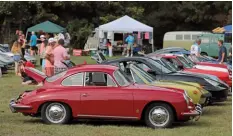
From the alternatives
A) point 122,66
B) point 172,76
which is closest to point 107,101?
point 122,66

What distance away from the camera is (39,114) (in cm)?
983

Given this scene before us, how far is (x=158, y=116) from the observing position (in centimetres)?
940

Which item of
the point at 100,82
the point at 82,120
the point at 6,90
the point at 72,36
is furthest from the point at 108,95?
the point at 72,36

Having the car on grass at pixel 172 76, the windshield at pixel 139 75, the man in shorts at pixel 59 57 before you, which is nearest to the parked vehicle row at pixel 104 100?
the windshield at pixel 139 75

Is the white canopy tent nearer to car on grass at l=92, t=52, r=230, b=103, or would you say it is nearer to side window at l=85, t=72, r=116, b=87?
car on grass at l=92, t=52, r=230, b=103

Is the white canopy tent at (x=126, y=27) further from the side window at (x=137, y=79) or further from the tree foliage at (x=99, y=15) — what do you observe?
the side window at (x=137, y=79)

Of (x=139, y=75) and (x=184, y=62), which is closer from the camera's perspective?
(x=139, y=75)

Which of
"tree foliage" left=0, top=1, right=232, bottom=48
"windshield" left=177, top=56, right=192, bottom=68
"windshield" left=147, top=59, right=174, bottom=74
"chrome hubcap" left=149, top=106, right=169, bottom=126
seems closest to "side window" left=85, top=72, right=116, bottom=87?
"chrome hubcap" left=149, top=106, right=169, bottom=126

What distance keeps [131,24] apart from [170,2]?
15.4 m

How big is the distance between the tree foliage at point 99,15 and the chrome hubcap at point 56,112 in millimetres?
33223

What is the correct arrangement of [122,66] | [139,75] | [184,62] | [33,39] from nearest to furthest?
[139,75] < [122,66] < [184,62] < [33,39]

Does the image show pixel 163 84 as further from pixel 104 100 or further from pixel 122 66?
pixel 104 100

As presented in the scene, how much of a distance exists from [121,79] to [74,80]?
919 mm

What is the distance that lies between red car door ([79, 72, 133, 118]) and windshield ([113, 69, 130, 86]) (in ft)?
0.39
